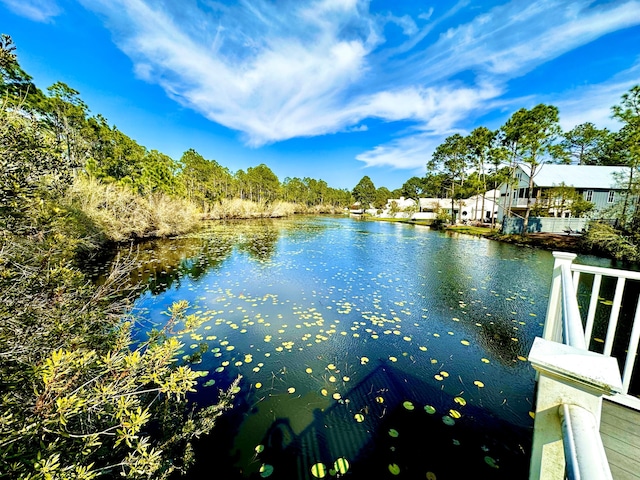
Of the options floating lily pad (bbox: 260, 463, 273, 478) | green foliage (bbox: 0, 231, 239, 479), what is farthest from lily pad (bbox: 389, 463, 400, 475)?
green foliage (bbox: 0, 231, 239, 479)

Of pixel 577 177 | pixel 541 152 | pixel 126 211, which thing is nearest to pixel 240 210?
pixel 126 211

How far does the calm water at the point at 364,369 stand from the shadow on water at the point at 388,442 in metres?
0.01

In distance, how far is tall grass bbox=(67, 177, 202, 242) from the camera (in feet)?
38.2

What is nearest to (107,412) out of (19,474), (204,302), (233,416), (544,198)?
(19,474)

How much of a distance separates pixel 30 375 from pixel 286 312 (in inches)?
189

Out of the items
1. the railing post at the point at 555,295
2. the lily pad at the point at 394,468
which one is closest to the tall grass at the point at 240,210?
the lily pad at the point at 394,468

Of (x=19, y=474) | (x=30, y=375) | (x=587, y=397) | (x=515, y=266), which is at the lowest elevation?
(x=515, y=266)

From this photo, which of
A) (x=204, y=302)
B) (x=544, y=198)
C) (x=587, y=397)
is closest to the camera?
(x=587, y=397)

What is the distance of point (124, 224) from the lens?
45.8ft

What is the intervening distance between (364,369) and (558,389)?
3.32 m

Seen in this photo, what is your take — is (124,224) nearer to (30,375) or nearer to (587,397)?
(30,375)

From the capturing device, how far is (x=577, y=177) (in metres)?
26.2

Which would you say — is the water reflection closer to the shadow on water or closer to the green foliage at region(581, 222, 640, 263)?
the shadow on water

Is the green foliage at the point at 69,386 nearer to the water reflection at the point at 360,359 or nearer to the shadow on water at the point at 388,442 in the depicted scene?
the shadow on water at the point at 388,442
